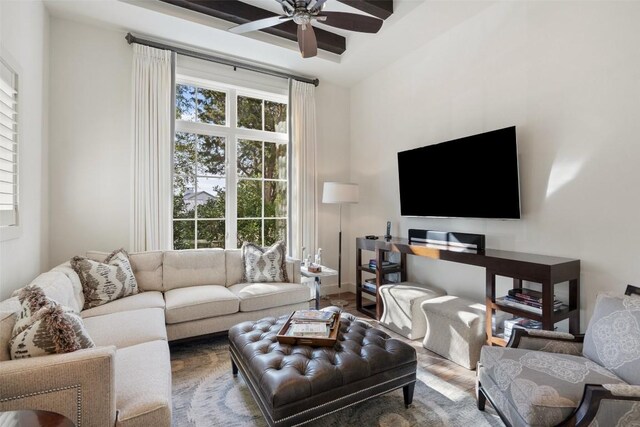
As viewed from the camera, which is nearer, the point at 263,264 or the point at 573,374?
the point at 573,374

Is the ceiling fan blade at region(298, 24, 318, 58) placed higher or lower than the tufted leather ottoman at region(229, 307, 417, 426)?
higher

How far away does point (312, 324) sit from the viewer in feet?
6.82

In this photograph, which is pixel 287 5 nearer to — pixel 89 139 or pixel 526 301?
pixel 89 139

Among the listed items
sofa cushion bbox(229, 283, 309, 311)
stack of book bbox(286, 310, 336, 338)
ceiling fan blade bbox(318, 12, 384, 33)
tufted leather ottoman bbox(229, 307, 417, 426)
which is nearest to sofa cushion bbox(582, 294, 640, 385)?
tufted leather ottoman bbox(229, 307, 417, 426)

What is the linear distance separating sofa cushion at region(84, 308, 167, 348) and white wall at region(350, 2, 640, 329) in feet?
9.13

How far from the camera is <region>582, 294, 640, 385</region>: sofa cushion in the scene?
151 centimetres

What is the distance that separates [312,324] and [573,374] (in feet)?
4.61

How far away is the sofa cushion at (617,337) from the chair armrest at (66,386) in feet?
7.72

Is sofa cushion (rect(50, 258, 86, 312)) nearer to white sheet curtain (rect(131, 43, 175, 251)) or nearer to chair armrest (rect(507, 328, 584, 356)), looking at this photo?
white sheet curtain (rect(131, 43, 175, 251))

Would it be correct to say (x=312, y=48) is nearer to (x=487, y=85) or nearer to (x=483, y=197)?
(x=487, y=85)

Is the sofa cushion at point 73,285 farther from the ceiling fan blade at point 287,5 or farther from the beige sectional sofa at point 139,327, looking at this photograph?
the ceiling fan blade at point 287,5

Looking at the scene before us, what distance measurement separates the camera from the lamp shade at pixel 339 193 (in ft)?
13.0

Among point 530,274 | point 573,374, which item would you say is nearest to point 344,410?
point 573,374

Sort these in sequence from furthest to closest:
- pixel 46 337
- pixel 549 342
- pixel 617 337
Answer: pixel 549 342 → pixel 617 337 → pixel 46 337
